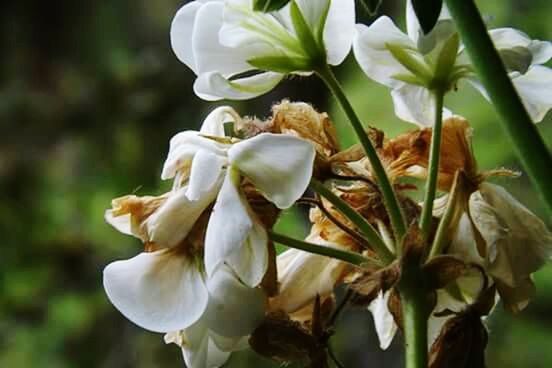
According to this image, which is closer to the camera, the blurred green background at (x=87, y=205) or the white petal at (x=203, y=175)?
the white petal at (x=203, y=175)

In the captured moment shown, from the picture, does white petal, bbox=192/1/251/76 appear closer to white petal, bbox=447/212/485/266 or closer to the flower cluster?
the flower cluster

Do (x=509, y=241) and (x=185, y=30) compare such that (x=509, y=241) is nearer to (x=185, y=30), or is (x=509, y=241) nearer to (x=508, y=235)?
(x=508, y=235)

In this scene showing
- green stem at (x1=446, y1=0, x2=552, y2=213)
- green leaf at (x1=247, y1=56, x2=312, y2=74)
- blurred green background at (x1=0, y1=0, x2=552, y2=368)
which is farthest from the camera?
blurred green background at (x1=0, y1=0, x2=552, y2=368)

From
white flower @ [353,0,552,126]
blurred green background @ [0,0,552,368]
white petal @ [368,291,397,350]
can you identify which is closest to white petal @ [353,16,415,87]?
white flower @ [353,0,552,126]

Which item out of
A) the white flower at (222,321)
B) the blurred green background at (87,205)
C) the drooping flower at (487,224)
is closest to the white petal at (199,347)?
the white flower at (222,321)

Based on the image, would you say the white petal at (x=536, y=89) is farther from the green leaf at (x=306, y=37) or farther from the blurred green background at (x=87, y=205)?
the blurred green background at (x=87, y=205)

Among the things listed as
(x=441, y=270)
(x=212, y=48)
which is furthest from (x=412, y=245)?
(x=212, y=48)

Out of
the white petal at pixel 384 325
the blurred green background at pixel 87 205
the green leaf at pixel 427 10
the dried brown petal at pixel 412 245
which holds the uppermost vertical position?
the green leaf at pixel 427 10

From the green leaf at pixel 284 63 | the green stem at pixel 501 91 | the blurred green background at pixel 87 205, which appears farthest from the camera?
the blurred green background at pixel 87 205
